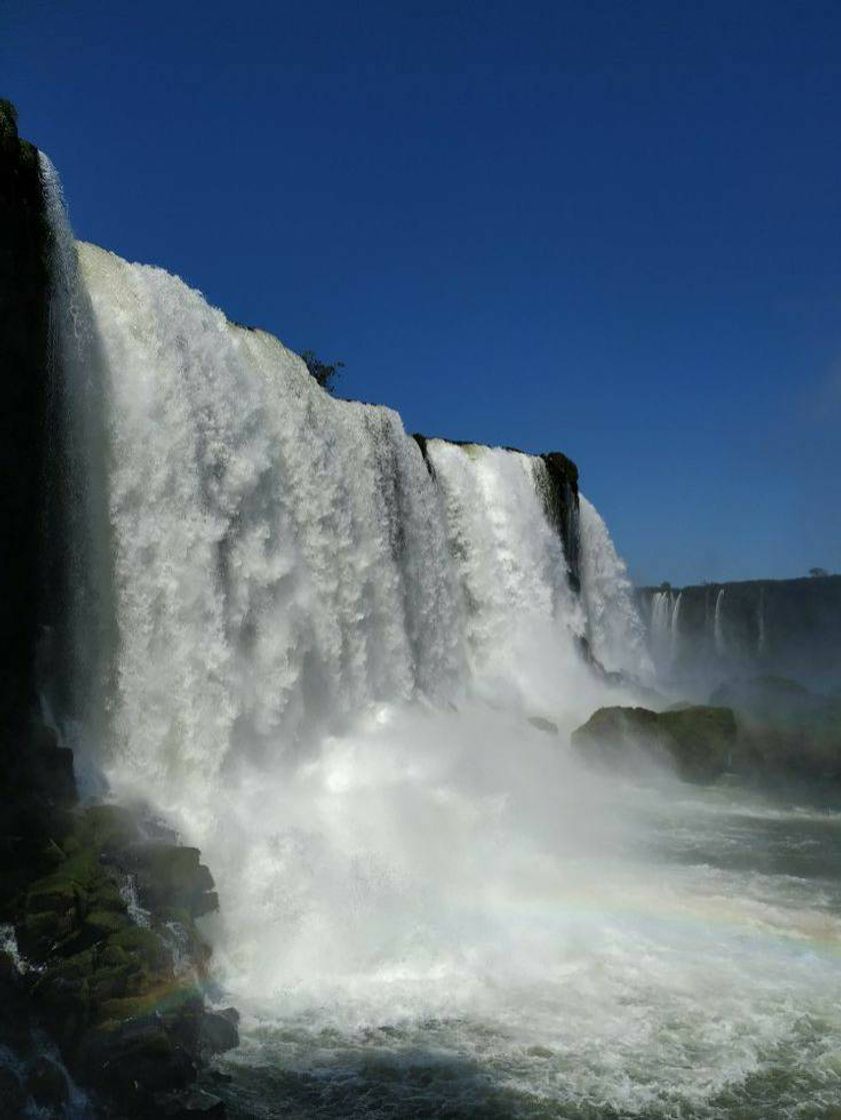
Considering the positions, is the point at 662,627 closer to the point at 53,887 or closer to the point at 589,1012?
the point at 589,1012

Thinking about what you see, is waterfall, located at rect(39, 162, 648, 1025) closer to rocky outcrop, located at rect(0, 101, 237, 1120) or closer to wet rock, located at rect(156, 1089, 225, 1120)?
rocky outcrop, located at rect(0, 101, 237, 1120)

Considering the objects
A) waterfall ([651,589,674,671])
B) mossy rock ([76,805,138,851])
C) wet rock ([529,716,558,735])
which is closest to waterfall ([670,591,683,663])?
waterfall ([651,589,674,671])

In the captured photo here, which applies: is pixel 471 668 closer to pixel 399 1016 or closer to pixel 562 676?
pixel 562 676

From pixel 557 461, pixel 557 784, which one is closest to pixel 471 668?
pixel 557 784

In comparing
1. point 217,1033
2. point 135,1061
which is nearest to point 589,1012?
point 217,1033

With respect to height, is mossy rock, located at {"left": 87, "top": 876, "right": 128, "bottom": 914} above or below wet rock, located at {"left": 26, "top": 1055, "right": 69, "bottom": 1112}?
above
